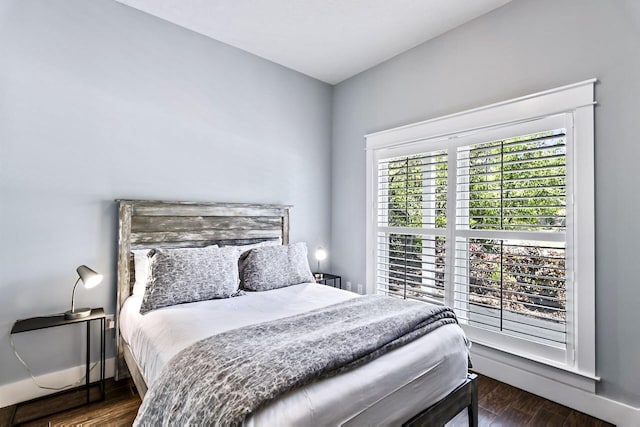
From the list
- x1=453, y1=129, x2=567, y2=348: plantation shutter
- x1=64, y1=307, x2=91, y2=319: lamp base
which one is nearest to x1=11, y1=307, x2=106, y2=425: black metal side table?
x1=64, y1=307, x2=91, y2=319: lamp base

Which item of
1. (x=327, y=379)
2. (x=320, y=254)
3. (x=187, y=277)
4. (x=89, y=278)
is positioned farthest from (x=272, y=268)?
(x=327, y=379)

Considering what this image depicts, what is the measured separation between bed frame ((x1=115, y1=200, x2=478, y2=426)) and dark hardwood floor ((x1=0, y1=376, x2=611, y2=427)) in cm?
21

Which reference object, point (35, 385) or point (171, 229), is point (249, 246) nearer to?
point (171, 229)

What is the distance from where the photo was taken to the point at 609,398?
2.03 m

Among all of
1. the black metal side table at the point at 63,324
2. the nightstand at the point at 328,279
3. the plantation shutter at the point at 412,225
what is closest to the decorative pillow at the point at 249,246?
the nightstand at the point at 328,279

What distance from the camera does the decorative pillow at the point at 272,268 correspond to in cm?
271

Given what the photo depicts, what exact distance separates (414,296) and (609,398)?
1.48 metres

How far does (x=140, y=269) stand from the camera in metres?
2.46

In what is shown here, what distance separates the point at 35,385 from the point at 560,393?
3577mm

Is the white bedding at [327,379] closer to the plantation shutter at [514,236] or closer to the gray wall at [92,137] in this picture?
the gray wall at [92,137]

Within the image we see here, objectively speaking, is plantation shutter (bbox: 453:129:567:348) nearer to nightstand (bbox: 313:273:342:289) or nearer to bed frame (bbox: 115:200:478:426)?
bed frame (bbox: 115:200:478:426)

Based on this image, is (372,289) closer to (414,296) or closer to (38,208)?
(414,296)

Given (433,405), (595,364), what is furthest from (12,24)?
(595,364)

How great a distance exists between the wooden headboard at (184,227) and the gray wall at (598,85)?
5.57 ft
